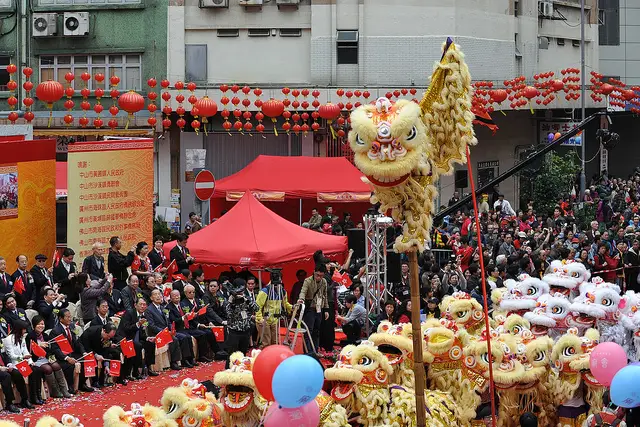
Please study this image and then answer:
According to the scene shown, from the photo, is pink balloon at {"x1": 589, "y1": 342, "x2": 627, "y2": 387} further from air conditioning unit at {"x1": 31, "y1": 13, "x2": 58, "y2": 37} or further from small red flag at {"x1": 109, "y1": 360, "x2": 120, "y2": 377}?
air conditioning unit at {"x1": 31, "y1": 13, "x2": 58, "y2": 37}

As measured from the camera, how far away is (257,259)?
2136cm

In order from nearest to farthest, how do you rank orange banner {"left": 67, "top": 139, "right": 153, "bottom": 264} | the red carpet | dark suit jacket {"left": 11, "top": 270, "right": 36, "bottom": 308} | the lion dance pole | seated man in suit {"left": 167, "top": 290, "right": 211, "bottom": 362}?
the lion dance pole, the red carpet, dark suit jacket {"left": 11, "top": 270, "right": 36, "bottom": 308}, seated man in suit {"left": 167, "top": 290, "right": 211, "bottom": 362}, orange banner {"left": 67, "top": 139, "right": 153, "bottom": 264}

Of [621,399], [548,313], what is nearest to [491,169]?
[548,313]

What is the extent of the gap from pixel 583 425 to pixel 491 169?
27.3 metres

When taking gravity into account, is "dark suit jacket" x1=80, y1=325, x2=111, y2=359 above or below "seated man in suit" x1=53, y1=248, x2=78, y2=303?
below

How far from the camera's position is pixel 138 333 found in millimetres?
18172

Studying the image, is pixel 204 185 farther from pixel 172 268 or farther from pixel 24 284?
pixel 24 284

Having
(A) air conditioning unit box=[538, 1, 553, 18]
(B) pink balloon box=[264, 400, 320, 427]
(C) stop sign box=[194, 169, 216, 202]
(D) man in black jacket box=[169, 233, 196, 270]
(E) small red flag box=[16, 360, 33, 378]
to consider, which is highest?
(A) air conditioning unit box=[538, 1, 553, 18]

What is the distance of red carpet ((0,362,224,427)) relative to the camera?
15.8 metres

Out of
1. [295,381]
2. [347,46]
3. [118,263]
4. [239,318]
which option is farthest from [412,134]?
[347,46]

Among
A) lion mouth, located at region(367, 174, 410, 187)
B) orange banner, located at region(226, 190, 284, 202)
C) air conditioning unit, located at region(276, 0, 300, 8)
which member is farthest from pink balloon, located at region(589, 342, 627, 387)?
air conditioning unit, located at region(276, 0, 300, 8)

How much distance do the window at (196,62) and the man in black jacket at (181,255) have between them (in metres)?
14.7

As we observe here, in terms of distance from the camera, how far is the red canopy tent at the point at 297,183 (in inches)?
1176

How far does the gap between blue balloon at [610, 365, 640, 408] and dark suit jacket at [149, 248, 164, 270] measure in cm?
1154
